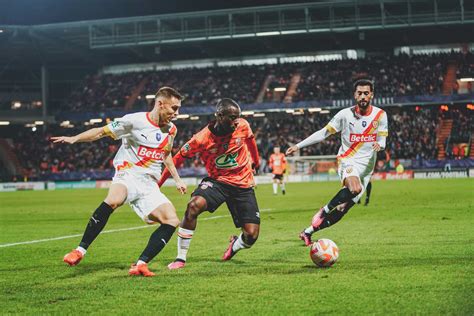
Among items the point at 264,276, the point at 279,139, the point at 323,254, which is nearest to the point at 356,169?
the point at 323,254

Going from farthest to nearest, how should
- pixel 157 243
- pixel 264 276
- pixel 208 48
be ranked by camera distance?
pixel 208 48, pixel 157 243, pixel 264 276

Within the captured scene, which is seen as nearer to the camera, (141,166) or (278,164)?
(141,166)

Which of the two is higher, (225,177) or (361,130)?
(361,130)

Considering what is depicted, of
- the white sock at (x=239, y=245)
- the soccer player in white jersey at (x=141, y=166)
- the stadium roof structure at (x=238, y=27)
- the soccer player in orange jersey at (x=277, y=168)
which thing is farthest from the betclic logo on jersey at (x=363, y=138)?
the stadium roof structure at (x=238, y=27)

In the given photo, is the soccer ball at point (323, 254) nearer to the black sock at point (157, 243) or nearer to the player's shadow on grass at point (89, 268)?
Result: the black sock at point (157, 243)

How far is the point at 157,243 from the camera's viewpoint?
757 centimetres

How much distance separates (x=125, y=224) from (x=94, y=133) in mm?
8695

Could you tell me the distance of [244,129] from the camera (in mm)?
8531

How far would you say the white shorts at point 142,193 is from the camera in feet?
25.7

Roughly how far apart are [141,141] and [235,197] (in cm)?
146

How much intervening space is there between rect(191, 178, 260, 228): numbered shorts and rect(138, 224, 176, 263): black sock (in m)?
0.81

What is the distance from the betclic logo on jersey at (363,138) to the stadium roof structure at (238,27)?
40317 mm

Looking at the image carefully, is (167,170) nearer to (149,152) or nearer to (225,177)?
(149,152)

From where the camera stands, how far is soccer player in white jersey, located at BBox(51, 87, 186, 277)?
7797 mm
